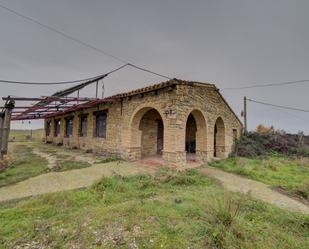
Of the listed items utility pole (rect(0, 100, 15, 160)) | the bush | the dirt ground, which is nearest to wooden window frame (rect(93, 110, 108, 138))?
the dirt ground

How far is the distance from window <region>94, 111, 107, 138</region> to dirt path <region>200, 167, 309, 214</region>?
7845 mm

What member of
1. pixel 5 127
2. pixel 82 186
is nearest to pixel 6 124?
pixel 5 127

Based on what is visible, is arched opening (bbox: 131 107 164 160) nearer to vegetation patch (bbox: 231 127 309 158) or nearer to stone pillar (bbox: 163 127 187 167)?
stone pillar (bbox: 163 127 187 167)

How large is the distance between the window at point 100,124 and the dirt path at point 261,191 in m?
7.84

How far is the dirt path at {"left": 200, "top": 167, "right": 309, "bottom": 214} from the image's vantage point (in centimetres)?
499

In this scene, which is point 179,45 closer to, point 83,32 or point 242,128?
point 83,32

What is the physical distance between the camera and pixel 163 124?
9.05 metres

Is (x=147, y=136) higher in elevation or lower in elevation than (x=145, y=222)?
higher

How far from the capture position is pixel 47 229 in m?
3.18

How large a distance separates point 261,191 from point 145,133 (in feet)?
22.0

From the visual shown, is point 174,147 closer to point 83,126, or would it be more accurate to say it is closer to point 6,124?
point 6,124

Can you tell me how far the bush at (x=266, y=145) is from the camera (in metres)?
13.3

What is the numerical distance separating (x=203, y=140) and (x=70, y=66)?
10733 millimetres

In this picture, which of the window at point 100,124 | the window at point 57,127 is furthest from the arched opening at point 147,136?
the window at point 57,127
